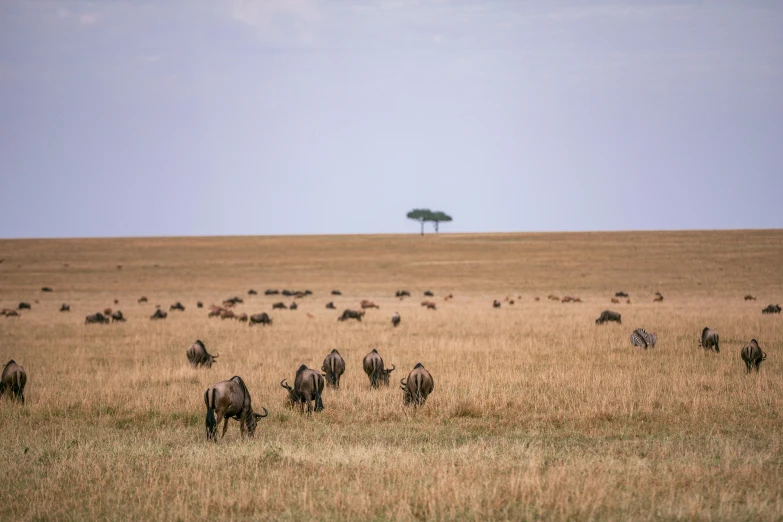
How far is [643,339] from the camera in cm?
2141

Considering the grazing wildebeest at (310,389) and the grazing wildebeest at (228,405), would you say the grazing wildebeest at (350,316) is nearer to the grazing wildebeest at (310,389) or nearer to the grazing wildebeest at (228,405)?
the grazing wildebeest at (310,389)

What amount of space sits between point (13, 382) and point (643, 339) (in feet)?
56.6

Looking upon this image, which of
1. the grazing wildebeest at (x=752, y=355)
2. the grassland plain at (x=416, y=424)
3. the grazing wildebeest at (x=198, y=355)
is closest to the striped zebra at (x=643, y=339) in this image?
the grassland plain at (x=416, y=424)

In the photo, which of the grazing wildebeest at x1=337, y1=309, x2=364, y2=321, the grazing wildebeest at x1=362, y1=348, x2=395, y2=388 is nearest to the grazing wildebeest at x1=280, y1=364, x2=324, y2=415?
the grazing wildebeest at x1=362, y1=348, x2=395, y2=388

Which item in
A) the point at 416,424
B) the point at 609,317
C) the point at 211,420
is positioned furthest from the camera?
the point at 609,317

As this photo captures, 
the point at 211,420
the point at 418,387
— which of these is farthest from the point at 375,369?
the point at 211,420

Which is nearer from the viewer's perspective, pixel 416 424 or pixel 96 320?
pixel 416 424

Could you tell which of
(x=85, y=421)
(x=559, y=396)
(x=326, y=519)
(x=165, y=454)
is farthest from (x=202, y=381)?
(x=326, y=519)

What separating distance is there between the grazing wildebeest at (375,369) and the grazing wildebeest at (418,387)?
2.22 m

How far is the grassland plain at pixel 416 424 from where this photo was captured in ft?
25.3

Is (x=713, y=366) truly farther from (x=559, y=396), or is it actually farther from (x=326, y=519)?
(x=326, y=519)

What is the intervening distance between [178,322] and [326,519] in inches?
1076

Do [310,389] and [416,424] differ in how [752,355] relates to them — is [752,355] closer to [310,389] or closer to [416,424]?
[416,424]

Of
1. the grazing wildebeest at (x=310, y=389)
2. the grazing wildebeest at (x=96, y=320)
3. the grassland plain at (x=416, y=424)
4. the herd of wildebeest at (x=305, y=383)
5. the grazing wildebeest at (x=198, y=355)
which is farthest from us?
the grazing wildebeest at (x=96, y=320)
